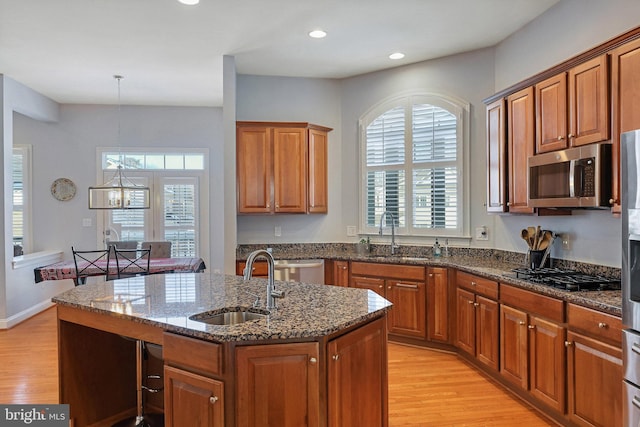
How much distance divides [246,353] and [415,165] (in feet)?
11.6

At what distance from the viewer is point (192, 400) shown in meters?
1.97

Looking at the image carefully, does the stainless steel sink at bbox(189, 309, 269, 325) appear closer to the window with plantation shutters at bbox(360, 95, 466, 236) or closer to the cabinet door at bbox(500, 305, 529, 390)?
the cabinet door at bbox(500, 305, 529, 390)

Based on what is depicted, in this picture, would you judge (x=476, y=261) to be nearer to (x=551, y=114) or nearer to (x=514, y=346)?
(x=514, y=346)

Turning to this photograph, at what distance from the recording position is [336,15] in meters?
Answer: 3.73

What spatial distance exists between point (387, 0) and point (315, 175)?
2.16m

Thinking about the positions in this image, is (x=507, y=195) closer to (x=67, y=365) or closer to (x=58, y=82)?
(x=67, y=365)

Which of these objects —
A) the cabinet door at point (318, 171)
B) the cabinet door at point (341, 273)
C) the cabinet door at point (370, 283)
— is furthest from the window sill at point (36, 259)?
the cabinet door at point (370, 283)

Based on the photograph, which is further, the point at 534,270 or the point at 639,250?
the point at 534,270

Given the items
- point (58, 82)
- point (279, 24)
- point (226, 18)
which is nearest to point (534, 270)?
point (279, 24)

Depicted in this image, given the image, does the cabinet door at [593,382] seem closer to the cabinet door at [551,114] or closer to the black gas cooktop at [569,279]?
the black gas cooktop at [569,279]

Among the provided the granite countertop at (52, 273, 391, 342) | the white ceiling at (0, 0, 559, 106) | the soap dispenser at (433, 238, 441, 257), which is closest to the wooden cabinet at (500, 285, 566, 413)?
the granite countertop at (52, 273, 391, 342)

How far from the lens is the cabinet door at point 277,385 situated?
6.02 ft

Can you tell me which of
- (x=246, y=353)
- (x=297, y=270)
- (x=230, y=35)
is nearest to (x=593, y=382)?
(x=246, y=353)

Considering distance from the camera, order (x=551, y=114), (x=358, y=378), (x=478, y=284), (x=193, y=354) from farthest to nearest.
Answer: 1. (x=478, y=284)
2. (x=551, y=114)
3. (x=358, y=378)
4. (x=193, y=354)
